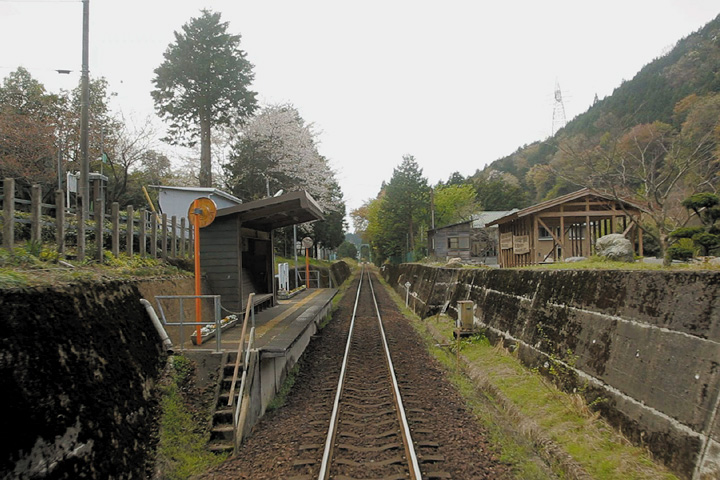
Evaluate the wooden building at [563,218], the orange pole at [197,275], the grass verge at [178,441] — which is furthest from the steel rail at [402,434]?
the wooden building at [563,218]

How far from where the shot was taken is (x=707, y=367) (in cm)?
377

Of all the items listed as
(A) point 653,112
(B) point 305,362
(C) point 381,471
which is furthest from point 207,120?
(A) point 653,112

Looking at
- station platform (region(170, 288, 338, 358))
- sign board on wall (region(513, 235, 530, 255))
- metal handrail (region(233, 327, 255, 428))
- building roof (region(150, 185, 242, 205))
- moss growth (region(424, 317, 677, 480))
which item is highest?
building roof (region(150, 185, 242, 205))

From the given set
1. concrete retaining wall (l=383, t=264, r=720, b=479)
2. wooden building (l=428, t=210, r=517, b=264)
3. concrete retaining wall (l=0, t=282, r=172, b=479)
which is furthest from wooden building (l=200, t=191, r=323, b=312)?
wooden building (l=428, t=210, r=517, b=264)

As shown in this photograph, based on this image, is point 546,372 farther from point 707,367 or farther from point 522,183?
point 522,183

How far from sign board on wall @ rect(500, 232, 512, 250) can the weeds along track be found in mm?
9823

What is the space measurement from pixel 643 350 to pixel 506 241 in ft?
47.4

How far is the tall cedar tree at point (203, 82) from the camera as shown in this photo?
932 inches

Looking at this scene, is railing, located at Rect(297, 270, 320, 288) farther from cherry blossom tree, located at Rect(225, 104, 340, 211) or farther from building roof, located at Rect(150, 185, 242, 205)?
building roof, located at Rect(150, 185, 242, 205)

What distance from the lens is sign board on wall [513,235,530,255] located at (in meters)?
16.1

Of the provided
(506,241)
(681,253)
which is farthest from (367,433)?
(506,241)

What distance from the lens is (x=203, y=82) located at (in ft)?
77.6

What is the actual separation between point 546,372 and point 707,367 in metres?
3.04

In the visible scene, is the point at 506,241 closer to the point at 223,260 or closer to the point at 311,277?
the point at 223,260
